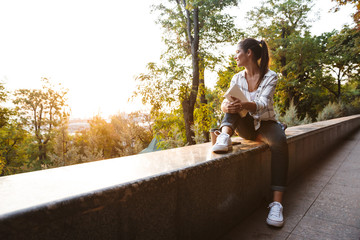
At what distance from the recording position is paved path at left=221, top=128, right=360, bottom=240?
1620 millimetres

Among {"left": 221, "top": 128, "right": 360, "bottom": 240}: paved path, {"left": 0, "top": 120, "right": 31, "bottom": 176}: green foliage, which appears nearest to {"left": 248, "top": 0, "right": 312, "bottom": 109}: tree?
{"left": 221, "top": 128, "right": 360, "bottom": 240}: paved path

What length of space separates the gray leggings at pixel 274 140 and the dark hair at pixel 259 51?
44 centimetres

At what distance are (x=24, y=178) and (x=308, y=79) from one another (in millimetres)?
21381

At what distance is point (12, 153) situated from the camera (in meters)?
20.4

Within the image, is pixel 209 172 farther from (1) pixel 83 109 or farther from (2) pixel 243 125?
(1) pixel 83 109

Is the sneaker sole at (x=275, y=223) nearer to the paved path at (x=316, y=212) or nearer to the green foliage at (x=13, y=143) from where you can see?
the paved path at (x=316, y=212)

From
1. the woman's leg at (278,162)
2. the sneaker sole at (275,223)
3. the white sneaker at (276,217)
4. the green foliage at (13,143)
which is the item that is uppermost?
the woman's leg at (278,162)

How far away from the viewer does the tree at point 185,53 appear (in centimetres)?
930

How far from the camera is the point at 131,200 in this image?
36.0 inches

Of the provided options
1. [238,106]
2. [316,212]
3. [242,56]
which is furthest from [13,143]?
[316,212]

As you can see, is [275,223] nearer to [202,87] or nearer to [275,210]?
[275,210]

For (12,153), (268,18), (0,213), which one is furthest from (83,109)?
(0,213)

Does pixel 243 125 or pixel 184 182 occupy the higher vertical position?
pixel 243 125

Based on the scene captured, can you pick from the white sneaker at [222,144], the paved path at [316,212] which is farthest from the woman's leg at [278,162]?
the white sneaker at [222,144]
